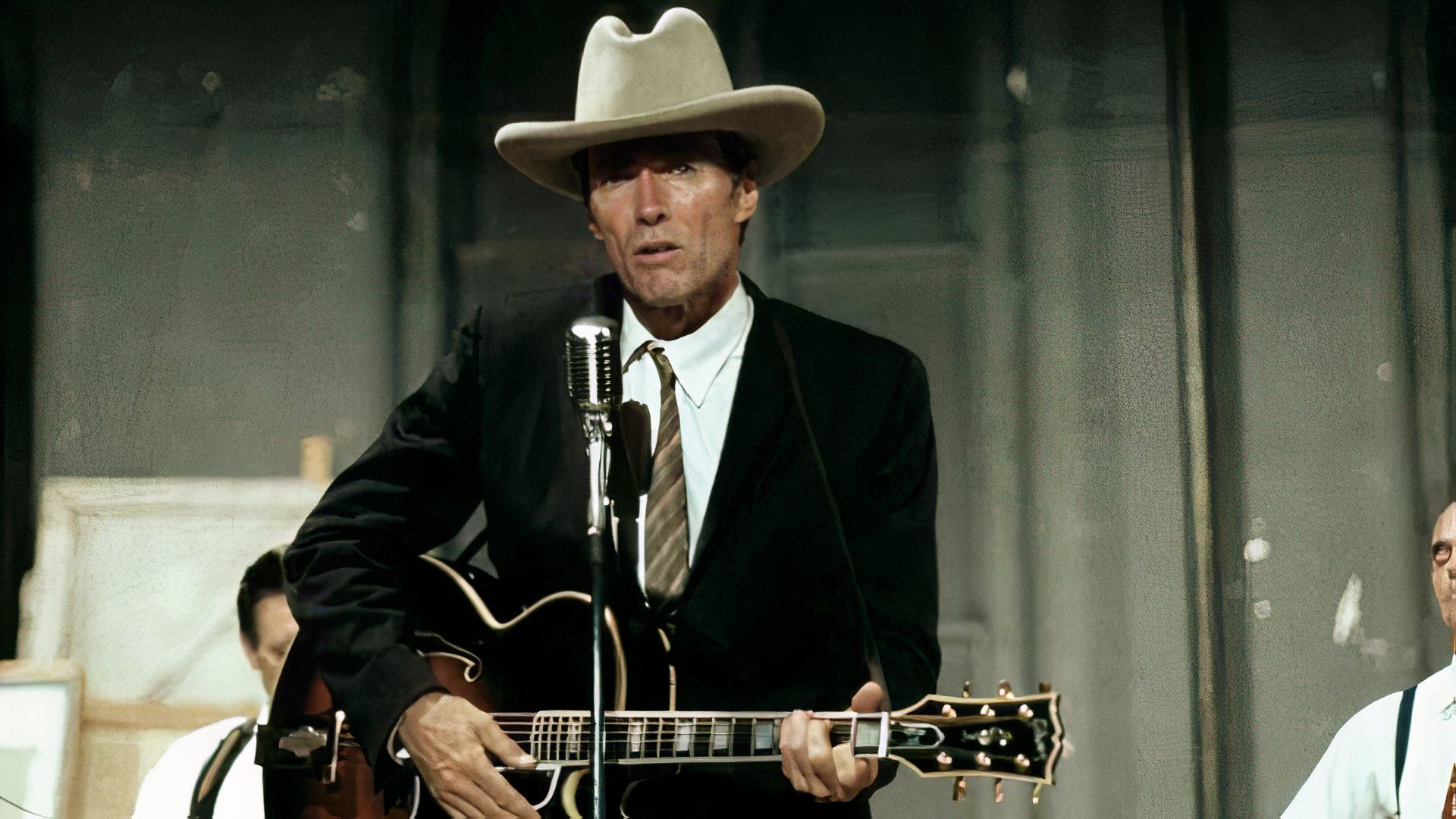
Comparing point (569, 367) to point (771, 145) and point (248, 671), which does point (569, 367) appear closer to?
point (771, 145)

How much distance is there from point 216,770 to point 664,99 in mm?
1598

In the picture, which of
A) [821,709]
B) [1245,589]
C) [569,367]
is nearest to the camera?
[569,367]

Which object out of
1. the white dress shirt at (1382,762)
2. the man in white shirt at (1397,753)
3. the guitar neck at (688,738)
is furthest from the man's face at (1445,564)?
the guitar neck at (688,738)

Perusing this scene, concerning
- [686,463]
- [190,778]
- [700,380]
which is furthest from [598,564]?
[190,778]

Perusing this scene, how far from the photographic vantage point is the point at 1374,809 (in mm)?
2869

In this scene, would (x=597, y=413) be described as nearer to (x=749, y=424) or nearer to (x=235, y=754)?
(x=749, y=424)

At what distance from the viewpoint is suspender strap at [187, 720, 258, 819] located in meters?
2.98

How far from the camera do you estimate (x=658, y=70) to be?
291 cm

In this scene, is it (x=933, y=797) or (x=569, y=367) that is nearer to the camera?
(x=569, y=367)

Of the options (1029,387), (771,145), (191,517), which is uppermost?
(771,145)

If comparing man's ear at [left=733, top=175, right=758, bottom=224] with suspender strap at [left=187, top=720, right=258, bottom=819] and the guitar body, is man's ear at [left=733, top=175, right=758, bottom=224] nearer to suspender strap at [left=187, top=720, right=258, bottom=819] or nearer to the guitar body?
the guitar body

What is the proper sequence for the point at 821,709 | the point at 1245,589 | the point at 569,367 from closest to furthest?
the point at 569,367 < the point at 821,709 < the point at 1245,589

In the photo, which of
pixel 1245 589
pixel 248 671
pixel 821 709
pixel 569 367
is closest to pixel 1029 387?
pixel 1245 589

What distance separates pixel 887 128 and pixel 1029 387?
24.3 inches
